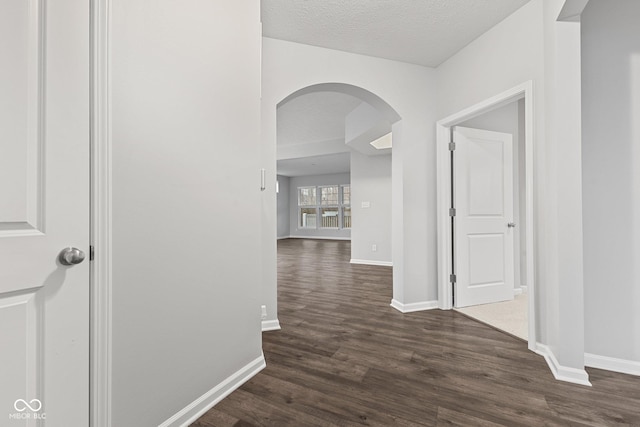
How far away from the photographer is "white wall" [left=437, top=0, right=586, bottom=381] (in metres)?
1.81

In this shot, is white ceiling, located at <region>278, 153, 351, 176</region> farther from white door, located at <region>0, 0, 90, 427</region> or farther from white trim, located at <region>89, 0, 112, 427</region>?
white door, located at <region>0, 0, 90, 427</region>

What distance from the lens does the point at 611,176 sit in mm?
1908

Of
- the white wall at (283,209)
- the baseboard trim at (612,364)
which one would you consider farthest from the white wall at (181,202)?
the white wall at (283,209)

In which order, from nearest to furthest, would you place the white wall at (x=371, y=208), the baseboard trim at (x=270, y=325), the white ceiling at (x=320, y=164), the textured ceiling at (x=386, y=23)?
the textured ceiling at (x=386, y=23) → the baseboard trim at (x=270, y=325) → the white wall at (x=371, y=208) → the white ceiling at (x=320, y=164)

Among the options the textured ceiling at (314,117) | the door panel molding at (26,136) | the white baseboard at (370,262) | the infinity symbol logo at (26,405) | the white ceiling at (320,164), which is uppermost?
the textured ceiling at (314,117)

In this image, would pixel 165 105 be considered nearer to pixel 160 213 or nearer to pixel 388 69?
pixel 160 213

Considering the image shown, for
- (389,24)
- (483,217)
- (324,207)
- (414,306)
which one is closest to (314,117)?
(389,24)

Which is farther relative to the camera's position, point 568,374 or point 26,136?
point 568,374

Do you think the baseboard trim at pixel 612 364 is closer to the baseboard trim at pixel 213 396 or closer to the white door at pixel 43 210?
the baseboard trim at pixel 213 396

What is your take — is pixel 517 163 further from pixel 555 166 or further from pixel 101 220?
pixel 101 220

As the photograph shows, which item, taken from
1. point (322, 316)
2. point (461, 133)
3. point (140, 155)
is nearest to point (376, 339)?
point (322, 316)

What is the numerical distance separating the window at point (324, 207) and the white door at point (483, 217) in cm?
788

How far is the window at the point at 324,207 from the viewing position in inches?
444

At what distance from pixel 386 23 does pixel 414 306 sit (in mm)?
2792
